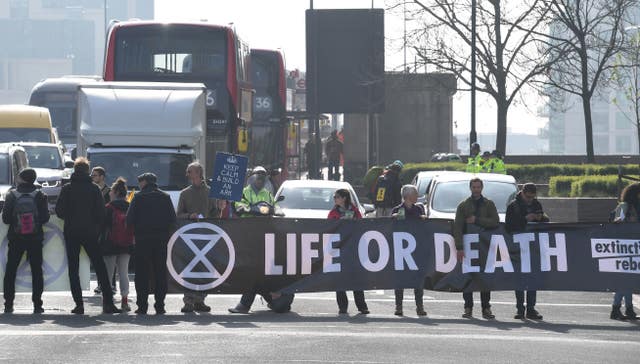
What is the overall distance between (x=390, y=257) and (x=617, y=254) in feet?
9.18

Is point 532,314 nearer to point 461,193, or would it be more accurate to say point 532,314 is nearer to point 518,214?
point 518,214

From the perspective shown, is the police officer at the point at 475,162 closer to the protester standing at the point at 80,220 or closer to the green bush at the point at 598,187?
the green bush at the point at 598,187

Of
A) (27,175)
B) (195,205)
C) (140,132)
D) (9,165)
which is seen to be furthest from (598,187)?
(27,175)

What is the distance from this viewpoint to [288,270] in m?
17.4

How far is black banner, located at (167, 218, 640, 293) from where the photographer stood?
17359mm

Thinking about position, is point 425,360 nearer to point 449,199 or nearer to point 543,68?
point 449,199

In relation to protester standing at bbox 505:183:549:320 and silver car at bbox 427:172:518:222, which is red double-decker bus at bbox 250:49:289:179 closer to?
silver car at bbox 427:172:518:222

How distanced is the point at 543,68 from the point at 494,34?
2601 mm

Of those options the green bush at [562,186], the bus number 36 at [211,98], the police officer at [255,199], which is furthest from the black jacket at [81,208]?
the green bush at [562,186]

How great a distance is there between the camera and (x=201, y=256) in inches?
683

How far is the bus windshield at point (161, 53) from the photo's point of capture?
2717cm

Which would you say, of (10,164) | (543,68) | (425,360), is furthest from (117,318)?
(543,68)

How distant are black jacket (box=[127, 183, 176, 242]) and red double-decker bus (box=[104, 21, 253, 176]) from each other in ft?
33.4

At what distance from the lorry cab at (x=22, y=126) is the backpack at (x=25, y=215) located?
18.9 metres
